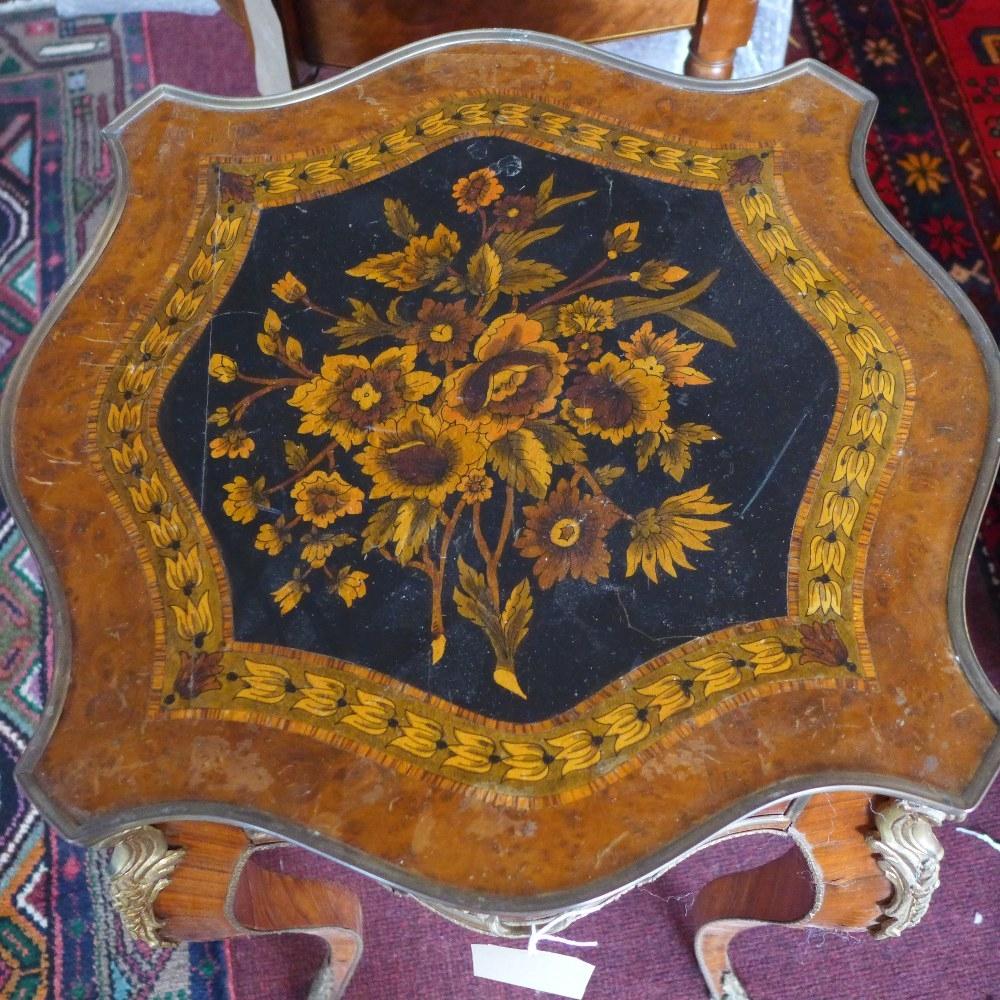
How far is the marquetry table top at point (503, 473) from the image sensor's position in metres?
0.64

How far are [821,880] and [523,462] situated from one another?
373 millimetres

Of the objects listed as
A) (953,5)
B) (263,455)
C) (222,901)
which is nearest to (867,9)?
(953,5)

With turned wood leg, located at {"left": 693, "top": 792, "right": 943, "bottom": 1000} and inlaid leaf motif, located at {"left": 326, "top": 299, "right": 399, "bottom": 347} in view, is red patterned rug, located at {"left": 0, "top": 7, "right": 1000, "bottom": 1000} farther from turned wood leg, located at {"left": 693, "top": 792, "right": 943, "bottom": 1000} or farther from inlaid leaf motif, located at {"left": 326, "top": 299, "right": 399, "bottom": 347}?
inlaid leaf motif, located at {"left": 326, "top": 299, "right": 399, "bottom": 347}

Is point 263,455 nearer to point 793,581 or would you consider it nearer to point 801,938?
point 793,581

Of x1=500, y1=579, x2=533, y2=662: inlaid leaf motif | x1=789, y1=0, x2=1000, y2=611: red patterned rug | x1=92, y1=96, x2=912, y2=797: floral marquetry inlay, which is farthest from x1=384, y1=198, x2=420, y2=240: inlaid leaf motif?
x1=789, y1=0, x2=1000, y2=611: red patterned rug

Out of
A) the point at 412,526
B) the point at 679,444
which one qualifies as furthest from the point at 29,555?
the point at 679,444

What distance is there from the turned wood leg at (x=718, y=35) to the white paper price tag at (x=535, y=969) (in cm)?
93

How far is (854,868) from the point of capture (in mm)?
716

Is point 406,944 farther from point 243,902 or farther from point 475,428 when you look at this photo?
point 475,428

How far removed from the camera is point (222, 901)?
74 centimetres

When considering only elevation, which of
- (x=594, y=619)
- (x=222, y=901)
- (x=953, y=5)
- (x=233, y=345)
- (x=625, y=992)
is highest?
(x=953, y=5)

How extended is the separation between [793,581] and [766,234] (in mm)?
312

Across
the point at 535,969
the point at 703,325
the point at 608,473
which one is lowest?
the point at 535,969

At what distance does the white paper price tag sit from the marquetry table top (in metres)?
0.25
